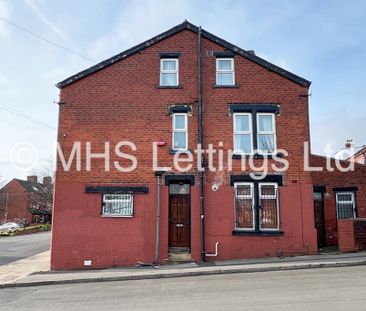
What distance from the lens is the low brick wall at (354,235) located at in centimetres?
1630

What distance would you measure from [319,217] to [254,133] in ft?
18.4

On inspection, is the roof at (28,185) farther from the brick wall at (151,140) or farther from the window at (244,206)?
the window at (244,206)

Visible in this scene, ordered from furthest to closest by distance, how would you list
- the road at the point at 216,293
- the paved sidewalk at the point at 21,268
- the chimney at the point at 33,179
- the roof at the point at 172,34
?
the chimney at the point at 33,179 < the roof at the point at 172,34 < the paved sidewalk at the point at 21,268 < the road at the point at 216,293

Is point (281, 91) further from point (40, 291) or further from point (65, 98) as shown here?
point (40, 291)

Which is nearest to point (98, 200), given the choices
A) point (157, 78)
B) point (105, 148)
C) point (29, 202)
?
point (105, 148)

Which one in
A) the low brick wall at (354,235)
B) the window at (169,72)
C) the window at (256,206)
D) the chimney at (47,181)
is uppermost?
the window at (169,72)

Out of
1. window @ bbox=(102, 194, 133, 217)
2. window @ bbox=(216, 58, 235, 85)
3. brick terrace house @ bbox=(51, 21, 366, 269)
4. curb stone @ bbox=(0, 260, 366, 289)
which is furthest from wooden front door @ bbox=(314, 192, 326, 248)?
window @ bbox=(102, 194, 133, 217)

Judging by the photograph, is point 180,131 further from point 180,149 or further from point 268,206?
point 268,206

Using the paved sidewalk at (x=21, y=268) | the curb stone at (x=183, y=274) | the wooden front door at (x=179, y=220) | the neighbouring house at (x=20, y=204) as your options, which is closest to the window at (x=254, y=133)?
the wooden front door at (x=179, y=220)

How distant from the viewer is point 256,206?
645 inches

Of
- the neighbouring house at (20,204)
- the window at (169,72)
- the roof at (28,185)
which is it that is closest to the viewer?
the window at (169,72)

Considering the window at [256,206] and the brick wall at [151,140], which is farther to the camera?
the window at [256,206]

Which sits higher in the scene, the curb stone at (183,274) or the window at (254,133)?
the window at (254,133)

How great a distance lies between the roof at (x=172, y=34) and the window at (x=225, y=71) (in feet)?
1.81
